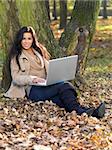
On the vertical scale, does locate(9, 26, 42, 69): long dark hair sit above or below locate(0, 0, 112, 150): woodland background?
above

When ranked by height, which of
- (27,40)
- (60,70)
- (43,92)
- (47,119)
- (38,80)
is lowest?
(47,119)

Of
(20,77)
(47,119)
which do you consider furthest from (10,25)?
(47,119)

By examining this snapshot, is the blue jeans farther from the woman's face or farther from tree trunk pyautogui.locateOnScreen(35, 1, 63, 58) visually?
tree trunk pyautogui.locateOnScreen(35, 1, 63, 58)

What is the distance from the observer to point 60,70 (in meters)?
7.06

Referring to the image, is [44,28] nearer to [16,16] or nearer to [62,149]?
[16,16]

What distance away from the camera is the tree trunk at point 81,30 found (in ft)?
32.3

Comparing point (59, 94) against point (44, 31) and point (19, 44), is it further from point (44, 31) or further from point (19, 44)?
point (44, 31)

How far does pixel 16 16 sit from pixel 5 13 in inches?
7.6

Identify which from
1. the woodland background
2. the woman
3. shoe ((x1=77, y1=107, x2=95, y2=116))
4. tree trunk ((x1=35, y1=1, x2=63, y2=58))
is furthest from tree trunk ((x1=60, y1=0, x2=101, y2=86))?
shoe ((x1=77, y1=107, x2=95, y2=116))

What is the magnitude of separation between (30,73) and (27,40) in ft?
1.73

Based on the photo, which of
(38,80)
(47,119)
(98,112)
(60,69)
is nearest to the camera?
(47,119)

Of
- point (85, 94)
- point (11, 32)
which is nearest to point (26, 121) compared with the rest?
Answer: point (11, 32)

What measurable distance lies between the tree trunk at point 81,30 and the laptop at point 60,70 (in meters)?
2.47

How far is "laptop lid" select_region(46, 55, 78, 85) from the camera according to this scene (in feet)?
22.6
